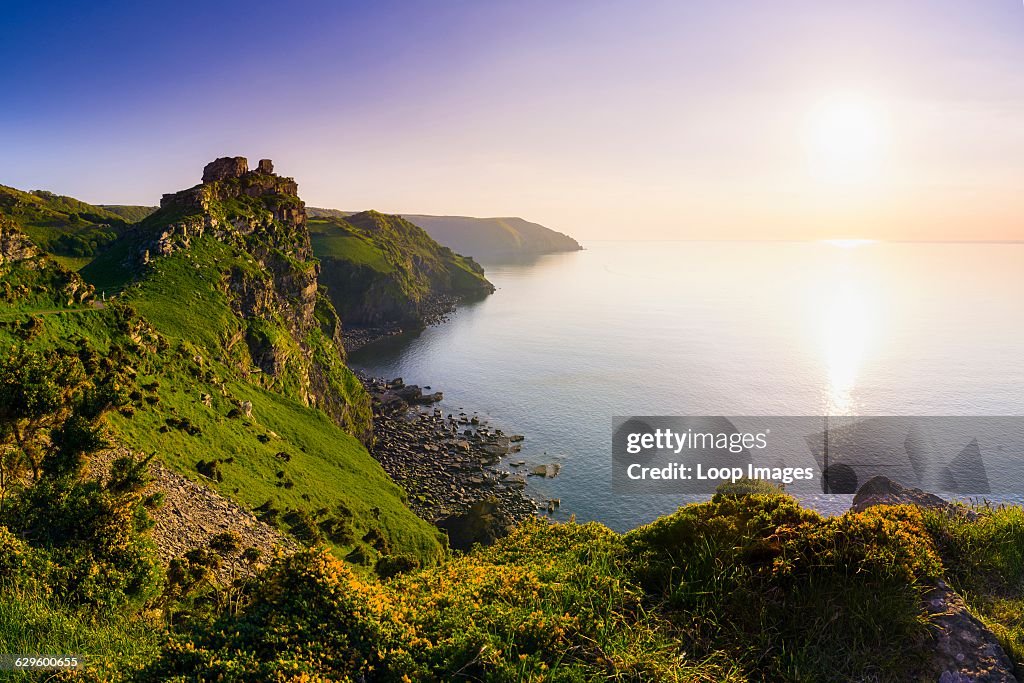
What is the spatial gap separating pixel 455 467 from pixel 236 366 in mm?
39177

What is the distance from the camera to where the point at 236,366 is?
7356 centimetres

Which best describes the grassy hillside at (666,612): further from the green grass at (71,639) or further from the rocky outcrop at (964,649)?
the green grass at (71,639)

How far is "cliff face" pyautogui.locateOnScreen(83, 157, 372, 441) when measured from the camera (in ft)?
262

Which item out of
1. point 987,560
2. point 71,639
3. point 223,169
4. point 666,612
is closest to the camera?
point 666,612

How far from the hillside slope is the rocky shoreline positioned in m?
5.51

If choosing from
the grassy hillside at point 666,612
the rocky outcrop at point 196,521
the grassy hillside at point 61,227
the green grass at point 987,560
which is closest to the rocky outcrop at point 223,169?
the grassy hillside at point 61,227

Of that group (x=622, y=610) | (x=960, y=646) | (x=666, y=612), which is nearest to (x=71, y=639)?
(x=622, y=610)

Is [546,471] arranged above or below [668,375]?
below

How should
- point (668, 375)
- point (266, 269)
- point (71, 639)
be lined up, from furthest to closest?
point (668, 375) < point (266, 269) < point (71, 639)

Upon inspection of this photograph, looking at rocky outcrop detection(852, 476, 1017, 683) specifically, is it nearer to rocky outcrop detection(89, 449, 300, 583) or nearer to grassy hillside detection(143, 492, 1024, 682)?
grassy hillside detection(143, 492, 1024, 682)

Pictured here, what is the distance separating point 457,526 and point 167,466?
3647 centimetres

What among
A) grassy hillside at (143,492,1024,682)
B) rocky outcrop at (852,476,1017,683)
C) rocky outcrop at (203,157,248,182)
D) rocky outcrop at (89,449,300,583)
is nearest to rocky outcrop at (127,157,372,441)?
rocky outcrop at (203,157,248,182)

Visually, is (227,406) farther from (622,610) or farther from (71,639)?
(622,610)

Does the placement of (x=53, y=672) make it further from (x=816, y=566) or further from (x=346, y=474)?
(x=346, y=474)
